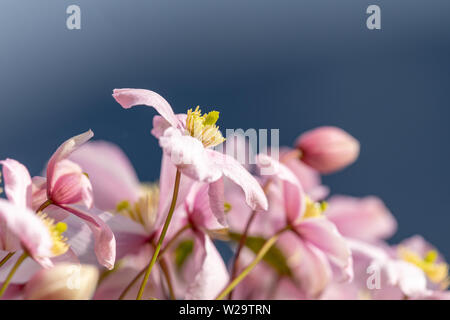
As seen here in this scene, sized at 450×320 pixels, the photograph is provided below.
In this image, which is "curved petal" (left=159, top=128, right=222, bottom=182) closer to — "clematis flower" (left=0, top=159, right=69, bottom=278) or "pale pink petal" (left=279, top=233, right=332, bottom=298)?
"clematis flower" (left=0, top=159, right=69, bottom=278)


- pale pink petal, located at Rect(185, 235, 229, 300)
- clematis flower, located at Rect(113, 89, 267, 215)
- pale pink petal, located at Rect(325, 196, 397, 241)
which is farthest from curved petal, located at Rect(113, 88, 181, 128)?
pale pink petal, located at Rect(325, 196, 397, 241)

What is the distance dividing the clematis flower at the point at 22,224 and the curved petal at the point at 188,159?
63 millimetres

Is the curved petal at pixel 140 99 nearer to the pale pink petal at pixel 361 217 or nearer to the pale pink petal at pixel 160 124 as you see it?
the pale pink petal at pixel 160 124

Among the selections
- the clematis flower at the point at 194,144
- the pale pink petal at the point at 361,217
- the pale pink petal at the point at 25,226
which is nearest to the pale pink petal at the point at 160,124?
the clematis flower at the point at 194,144

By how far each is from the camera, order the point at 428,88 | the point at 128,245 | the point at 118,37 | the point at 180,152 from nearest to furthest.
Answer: the point at 180,152
the point at 128,245
the point at 118,37
the point at 428,88

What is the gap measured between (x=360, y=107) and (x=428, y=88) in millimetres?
81

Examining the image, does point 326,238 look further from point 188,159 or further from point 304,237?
point 188,159

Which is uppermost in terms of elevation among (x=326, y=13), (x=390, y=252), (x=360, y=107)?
(x=326, y=13)

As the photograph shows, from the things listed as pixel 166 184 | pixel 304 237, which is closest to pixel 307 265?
pixel 304 237

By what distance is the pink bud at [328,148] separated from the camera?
0.45 m

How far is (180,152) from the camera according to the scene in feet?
0.84

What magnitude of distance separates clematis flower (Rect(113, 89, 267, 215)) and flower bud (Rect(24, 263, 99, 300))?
0.09 m
